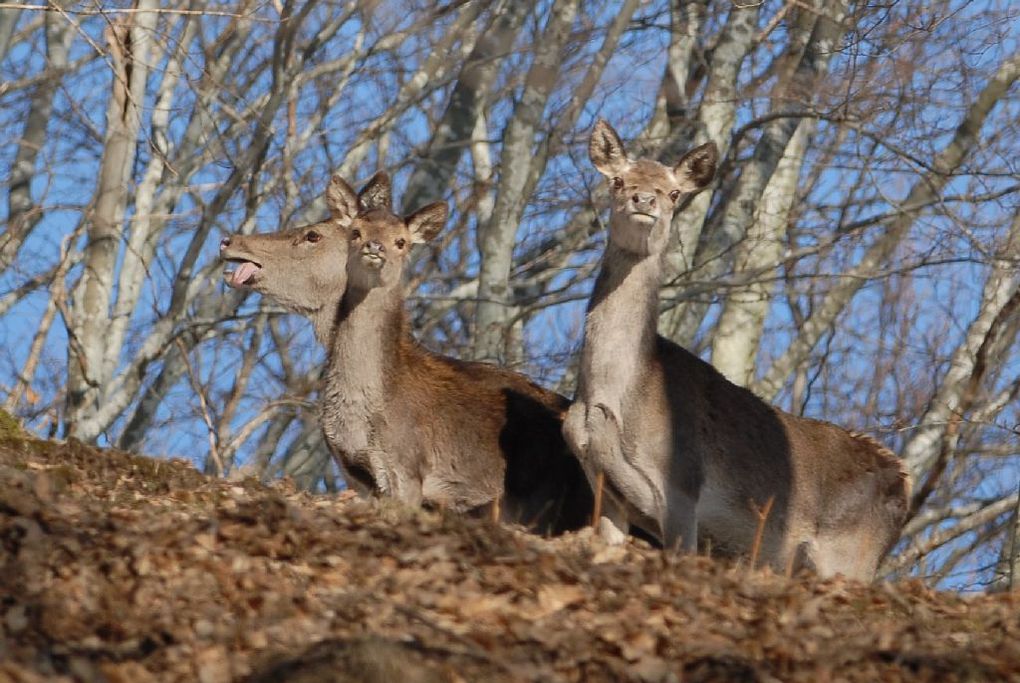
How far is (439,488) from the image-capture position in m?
11.7

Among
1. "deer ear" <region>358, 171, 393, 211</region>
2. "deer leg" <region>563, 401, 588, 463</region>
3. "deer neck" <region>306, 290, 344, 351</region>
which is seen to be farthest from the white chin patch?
"deer leg" <region>563, 401, 588, 463</region>

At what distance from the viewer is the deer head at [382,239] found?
12133mm

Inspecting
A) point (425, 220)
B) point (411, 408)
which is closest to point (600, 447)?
point (411, 408)

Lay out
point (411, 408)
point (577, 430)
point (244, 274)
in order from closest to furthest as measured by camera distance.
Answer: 1. point (577, 430)
2. point (411, 408)
3. point (244, 274)

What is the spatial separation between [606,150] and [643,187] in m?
0.78

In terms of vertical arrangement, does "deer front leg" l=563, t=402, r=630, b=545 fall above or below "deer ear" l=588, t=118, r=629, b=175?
below

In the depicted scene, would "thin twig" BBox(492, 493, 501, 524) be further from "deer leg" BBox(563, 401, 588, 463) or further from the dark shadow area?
"deer leg" BBox(563, 401, 588, 463)

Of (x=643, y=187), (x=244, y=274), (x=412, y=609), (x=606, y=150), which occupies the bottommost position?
(x=412, y=609)

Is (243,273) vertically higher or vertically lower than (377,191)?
lower

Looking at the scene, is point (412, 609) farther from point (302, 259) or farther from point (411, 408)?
point (302, 259)

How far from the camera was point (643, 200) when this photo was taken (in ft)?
37.3

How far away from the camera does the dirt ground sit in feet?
23.1

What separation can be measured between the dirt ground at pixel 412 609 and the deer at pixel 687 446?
1.87m

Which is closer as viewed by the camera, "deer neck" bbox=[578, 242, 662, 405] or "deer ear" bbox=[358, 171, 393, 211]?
"deer neck" bbox=[578, 242, 662, 405]
